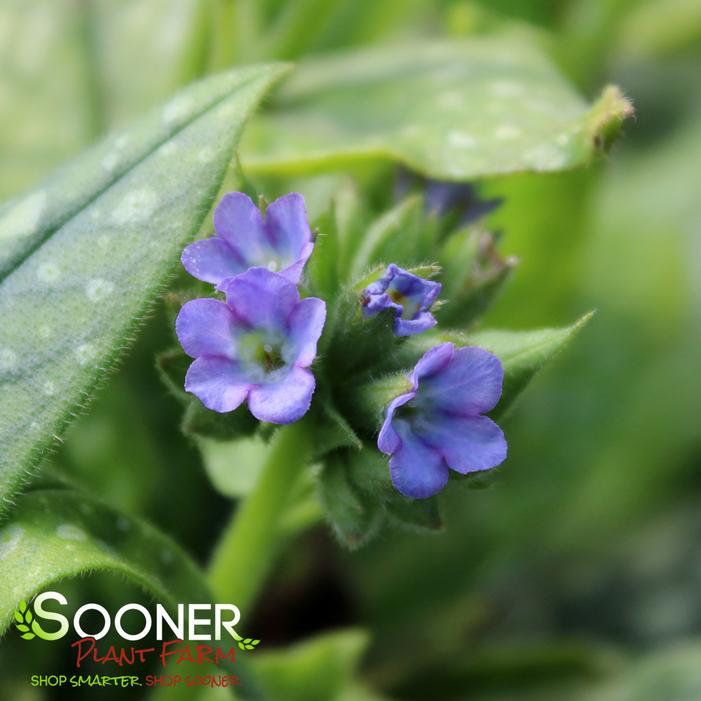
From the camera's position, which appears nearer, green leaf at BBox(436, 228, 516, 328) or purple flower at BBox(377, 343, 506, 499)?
purple flower at BBox(377, 343, 506, 499)

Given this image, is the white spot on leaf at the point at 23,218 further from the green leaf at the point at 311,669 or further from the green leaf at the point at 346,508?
the green leaf at the point at 311,669

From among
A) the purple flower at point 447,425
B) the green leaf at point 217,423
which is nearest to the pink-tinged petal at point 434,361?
the purple flower at point 447,425

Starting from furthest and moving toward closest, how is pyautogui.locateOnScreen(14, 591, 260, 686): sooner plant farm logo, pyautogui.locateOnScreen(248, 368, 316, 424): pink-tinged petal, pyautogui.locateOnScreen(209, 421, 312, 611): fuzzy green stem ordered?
1. pyautogui.locateOnScreen(209, 421, 312, 611): fuzzy green stem
2. pyautogui.locateOnScreen(14, 591, 260, 686): sooner plant farm logo
3. pyautogui.locateOnScreen(248, 368, 316, 424): pink-tinged petal

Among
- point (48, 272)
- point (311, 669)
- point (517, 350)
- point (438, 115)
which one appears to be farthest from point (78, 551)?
point (438, 115)

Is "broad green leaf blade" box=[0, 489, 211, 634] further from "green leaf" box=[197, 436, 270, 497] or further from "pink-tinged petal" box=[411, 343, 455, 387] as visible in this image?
"pink-tinged petal" box=[411, 343, 455, 387]

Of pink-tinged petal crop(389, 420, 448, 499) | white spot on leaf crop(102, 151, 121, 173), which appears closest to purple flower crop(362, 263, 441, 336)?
pink-tinged petal crop(389, 420, 448, 499)

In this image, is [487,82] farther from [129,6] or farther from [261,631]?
[261,631]
